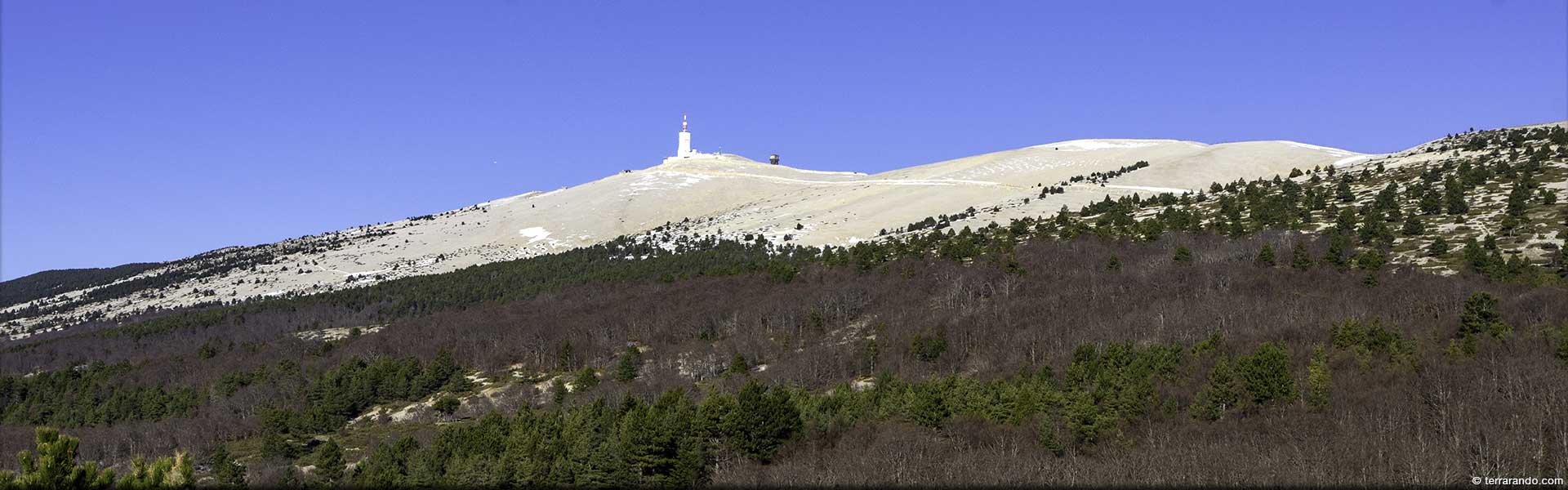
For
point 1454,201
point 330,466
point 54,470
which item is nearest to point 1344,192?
point 1454,201

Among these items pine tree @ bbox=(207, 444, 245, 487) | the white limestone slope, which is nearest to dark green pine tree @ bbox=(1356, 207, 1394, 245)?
the white limestone slope

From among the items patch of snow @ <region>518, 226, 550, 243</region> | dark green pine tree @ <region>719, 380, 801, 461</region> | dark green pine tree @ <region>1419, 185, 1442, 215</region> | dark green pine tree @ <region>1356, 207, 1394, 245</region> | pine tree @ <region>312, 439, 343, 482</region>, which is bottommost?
pine tree @ <region>312, 439, 343, 482</region>

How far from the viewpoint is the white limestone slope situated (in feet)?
475

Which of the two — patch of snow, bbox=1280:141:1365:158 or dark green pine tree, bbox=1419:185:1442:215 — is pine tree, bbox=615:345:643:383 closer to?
dark green pine tree, bbox=1419:185:1442:215

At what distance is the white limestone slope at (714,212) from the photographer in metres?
145

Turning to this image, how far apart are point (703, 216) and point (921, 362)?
3666 inches

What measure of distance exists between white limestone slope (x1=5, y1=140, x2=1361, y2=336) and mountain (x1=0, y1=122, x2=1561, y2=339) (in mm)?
390

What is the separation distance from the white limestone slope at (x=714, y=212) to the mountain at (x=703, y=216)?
39 centimetres

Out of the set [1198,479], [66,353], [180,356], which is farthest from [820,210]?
[1198,479]

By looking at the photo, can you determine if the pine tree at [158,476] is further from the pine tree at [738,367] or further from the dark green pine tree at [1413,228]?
the dark green pine tree at [1413,228]

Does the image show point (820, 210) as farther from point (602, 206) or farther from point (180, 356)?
point (180, 356)

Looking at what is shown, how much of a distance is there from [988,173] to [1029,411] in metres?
123

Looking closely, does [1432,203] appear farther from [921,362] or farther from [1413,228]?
[921,362]

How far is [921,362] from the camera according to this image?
79625mm
